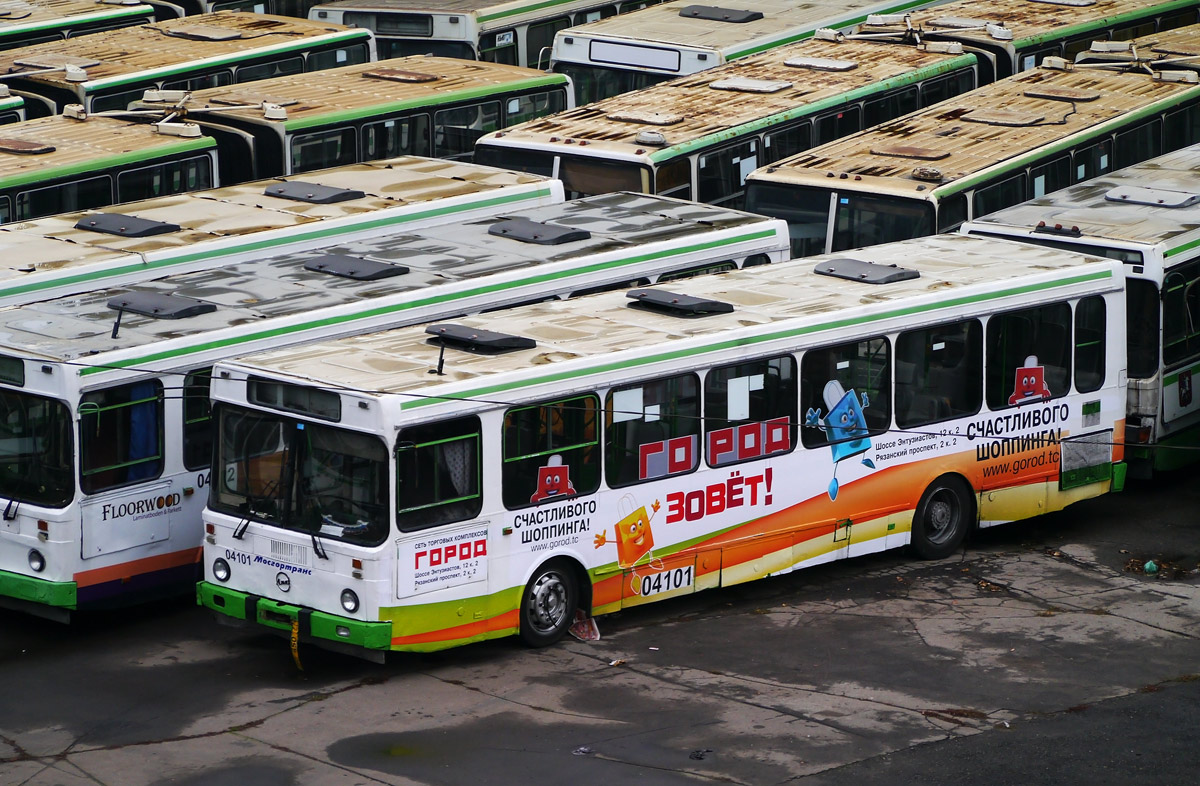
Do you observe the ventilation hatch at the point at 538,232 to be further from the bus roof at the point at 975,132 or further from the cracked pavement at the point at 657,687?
the cracked pavement at the point at 657,687

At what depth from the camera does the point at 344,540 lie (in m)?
14.6

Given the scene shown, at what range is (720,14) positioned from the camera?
28844mm

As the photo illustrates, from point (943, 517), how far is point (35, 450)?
305 inches

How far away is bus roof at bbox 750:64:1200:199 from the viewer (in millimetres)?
21594

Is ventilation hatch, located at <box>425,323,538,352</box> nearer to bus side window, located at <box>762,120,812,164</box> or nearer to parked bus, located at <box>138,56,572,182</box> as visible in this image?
parked bus, located at <box>138,56,572,182</box>

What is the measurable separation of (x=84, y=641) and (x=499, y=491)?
3.59 meters

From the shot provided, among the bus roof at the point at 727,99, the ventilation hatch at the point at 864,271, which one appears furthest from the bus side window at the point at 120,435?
the bus roof at the point at 727,99

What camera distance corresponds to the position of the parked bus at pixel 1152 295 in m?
19.4

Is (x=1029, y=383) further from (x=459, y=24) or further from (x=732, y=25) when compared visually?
(x=459, y=24)

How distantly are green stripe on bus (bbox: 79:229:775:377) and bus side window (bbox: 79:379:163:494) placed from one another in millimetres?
193

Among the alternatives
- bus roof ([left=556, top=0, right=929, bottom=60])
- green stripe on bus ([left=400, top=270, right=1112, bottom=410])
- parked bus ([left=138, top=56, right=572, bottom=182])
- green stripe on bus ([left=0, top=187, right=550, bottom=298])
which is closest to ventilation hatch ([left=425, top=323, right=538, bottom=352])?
green stripe on bus ([left=400, top=270, right=1112, bottom=410])

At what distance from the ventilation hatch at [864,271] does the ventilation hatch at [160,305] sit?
17.5ft

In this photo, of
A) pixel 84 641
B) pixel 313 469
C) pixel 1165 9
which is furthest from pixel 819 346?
pixel 1165 9

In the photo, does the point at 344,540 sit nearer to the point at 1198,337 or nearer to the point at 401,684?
the point at 401,684
